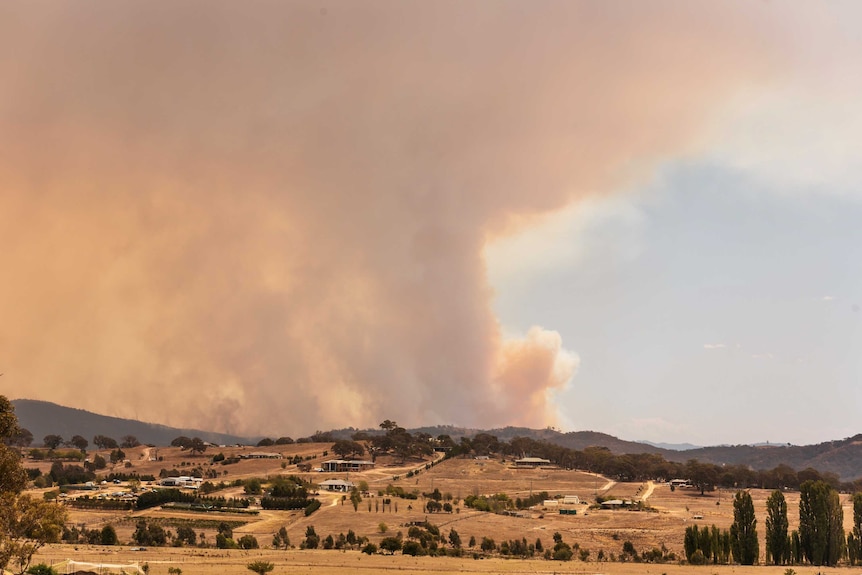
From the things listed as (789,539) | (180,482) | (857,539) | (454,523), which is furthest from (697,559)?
(180,482)

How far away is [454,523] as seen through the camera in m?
117

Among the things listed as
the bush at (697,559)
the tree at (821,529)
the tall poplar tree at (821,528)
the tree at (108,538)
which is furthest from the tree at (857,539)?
the tree at (108,538)

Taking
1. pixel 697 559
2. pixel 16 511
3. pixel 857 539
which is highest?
pixel 16 511

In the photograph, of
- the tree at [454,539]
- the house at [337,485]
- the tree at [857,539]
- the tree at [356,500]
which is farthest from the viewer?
the house at [337,485]

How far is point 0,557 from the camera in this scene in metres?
44.9

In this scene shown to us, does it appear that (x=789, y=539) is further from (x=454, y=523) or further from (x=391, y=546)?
(x=454, y=523)

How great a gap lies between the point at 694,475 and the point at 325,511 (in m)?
101

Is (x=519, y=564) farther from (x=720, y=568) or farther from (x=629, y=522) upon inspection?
(x=629, y=522)

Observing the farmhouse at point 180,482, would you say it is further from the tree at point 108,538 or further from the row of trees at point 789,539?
the row of trees at point 789,539

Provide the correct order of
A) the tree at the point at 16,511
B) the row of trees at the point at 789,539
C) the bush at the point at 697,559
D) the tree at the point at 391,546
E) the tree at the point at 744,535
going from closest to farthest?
the tree at the point at 16,511 → the bush at the point at 697,559 → the tree at the point at 744,535 → the row of trees at the point at 789,539 → the tree at the point at 391,546

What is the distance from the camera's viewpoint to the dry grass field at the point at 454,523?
77.0 m

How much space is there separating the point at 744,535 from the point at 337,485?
100925 mm

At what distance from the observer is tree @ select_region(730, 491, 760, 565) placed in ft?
282

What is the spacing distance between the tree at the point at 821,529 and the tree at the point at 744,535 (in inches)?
234
